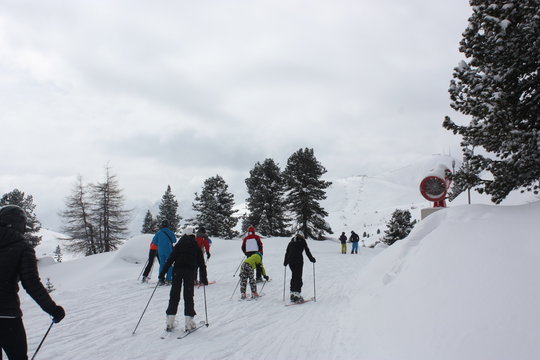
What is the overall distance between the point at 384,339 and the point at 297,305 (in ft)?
13.5

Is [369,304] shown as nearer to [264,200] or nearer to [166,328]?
[166,328]

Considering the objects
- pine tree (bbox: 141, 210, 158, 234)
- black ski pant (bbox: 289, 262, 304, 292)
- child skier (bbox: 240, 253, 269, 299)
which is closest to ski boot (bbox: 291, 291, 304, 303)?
black ski pant (bbox: 289, 262, 304, 292)

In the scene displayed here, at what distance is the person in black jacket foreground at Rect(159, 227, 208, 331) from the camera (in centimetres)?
672

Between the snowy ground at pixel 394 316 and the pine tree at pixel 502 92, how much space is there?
3.95ft

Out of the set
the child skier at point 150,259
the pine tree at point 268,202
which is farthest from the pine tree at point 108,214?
the child skier at point 150,259

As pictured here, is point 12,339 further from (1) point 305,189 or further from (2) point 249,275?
A: (1) point 305,189

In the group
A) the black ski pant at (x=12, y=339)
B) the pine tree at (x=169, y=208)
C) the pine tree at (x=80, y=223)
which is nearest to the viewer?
the black ski pant at (x=12, y=339)

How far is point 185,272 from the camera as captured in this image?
23.1 ft

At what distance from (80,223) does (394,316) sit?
37963 mm

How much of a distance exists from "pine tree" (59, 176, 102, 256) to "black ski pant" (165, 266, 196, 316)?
33.7 metres

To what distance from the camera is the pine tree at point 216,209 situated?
43188mm

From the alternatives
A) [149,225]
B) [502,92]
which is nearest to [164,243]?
[502,92]

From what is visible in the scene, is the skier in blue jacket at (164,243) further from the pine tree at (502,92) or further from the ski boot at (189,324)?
the pine tree at (502,92)

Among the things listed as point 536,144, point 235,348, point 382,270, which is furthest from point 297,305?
point 536,144
